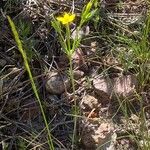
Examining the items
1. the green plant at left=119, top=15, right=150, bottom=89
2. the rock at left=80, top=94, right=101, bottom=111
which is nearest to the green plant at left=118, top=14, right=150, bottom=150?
the green plant at left=119, top=15, right=150, bottom=89

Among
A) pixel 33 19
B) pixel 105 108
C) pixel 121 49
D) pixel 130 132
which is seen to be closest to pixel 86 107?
pixel 105 108

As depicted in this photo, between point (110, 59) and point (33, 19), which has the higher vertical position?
point (33, 19)

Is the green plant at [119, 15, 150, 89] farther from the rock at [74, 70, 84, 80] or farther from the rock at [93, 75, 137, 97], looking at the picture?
the rock at [74, 70, 84, 80]

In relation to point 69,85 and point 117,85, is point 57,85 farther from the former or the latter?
point 117,85

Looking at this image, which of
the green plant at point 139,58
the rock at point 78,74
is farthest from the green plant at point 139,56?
the rock at point 78,74

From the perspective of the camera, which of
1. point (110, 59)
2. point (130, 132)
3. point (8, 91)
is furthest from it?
point (110, 59)

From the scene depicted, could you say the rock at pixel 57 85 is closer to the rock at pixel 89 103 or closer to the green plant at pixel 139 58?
the rock at pixel 89 103

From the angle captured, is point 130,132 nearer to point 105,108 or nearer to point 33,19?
point 105,108
